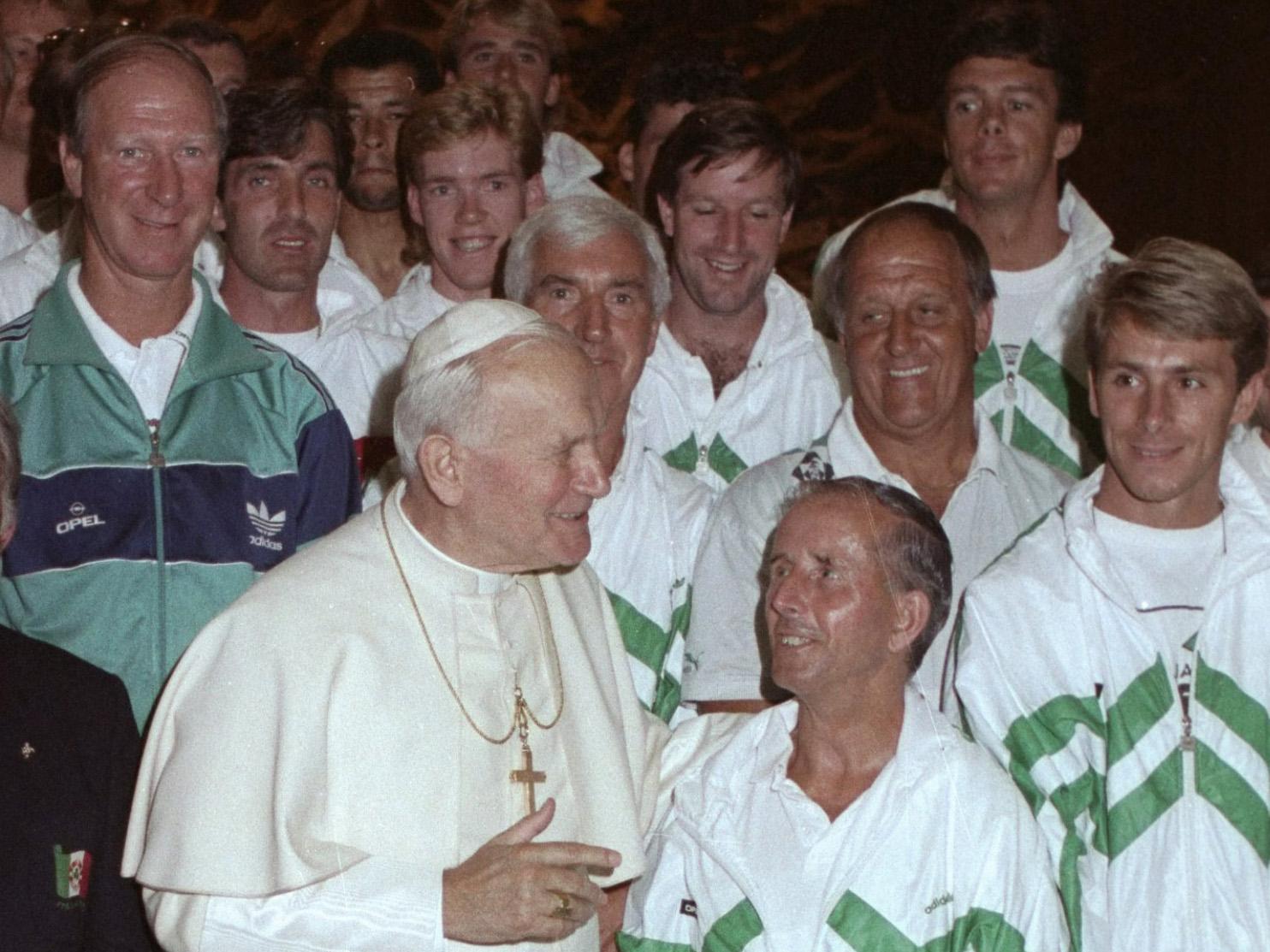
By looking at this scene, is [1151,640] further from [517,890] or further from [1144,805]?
[517,890]

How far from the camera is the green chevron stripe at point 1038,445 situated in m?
4.95

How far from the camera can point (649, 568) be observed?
4238 millimetres

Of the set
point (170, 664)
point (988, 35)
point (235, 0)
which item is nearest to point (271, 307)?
point (170, 664)

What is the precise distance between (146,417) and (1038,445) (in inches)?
85.8

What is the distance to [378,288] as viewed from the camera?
229 inches

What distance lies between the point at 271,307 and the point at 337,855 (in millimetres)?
1995

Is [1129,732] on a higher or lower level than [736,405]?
lower

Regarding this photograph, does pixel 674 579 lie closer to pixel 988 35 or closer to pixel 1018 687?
pixel 1018 687

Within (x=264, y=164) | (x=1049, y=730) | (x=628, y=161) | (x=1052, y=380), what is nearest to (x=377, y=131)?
(x=628, y=161)

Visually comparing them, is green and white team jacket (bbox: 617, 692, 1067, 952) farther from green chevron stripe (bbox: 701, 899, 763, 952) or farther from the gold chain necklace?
the gold chain necklace

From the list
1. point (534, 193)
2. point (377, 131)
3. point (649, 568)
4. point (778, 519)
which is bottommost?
point (649, 568)

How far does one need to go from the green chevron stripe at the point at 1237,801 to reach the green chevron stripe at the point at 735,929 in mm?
860

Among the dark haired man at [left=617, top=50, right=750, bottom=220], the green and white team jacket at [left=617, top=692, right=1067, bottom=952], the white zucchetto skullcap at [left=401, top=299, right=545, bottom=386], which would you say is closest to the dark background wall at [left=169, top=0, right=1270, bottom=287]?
the dark haired man at [left=617, top=50, right=750, bottom=220]

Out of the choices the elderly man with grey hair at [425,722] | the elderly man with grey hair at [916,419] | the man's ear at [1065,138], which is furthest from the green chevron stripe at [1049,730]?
the man's ear at [1065,138]
